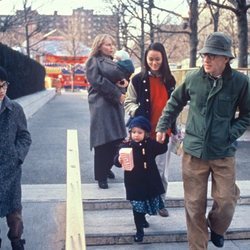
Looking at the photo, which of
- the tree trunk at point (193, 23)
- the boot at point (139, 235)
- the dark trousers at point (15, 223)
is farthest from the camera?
the tree trunk at point (193, 23)

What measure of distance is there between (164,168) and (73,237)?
6.65ft

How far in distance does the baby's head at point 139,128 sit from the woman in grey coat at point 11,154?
0.92 meters

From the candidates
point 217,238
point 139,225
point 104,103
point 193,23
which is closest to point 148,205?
point 139,225

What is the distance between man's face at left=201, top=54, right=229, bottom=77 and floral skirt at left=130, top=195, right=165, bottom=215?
4.31 ft

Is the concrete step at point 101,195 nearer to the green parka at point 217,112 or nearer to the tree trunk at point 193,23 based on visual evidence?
the green parka at point 217,112

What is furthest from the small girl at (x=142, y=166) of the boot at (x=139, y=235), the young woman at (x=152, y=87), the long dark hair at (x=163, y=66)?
the long dark hair at (x=163, y=66)

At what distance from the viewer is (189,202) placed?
3893mm

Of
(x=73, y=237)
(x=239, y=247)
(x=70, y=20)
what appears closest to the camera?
(x=73, y=237)

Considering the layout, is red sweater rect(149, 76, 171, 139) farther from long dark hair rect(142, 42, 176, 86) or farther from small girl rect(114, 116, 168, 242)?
small girl rect(114, 116, 168, 242)

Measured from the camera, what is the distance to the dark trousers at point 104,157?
5750 millimetres

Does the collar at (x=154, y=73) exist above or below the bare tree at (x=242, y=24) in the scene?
below

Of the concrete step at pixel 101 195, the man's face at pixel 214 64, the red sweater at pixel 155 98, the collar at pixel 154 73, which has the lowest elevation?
the concrete step at pixel 101 195

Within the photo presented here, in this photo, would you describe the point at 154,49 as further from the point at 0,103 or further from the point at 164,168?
the point at 0,103

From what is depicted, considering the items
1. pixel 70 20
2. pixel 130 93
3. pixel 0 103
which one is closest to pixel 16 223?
pixel 0 103
